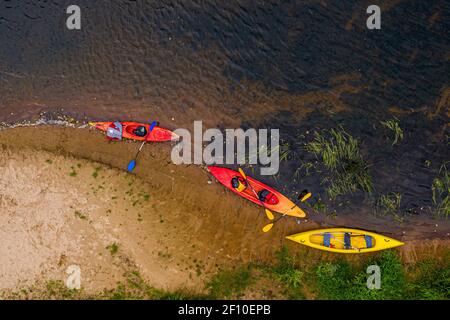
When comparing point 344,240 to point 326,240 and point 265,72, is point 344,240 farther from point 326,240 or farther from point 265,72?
point 265,72

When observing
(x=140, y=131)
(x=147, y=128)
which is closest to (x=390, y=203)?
(x=147, y=128)

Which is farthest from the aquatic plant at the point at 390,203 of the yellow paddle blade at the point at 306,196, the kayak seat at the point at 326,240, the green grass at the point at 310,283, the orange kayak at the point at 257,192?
the orange kayak at the point at 257,192

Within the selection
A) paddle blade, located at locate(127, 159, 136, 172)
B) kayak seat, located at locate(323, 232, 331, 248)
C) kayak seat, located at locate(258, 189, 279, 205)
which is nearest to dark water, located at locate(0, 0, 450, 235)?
kayak seat, located at locate(258, 189, 279, 205)

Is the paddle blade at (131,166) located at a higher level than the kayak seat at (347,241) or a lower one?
higher

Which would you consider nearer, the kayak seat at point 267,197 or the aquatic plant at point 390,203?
the kayak seat at point 267,197

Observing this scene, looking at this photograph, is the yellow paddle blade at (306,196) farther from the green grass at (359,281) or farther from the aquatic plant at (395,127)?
the aquatic plant at (395,127)

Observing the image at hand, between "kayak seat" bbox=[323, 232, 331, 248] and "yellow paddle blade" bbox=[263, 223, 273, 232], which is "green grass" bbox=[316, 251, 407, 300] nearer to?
"kayak seat" bbox=[323, 232, 331, 248]
